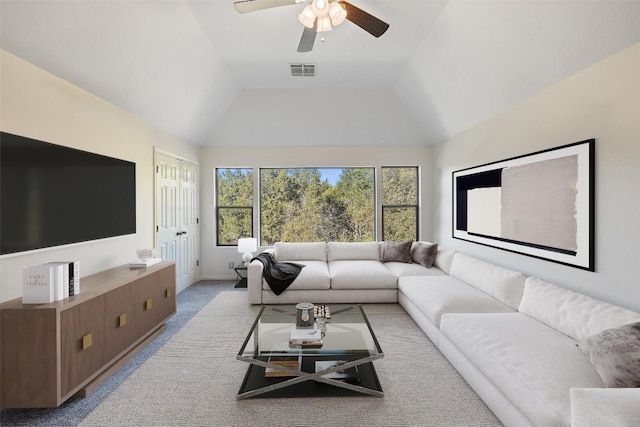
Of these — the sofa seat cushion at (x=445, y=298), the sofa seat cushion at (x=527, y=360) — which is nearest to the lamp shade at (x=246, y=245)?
the sofa seat cushion at (x=445, y=298)

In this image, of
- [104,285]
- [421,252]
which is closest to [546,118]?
[421,252]

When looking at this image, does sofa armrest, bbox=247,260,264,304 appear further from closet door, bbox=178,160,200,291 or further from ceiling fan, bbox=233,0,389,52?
ceiling fan, bbox=233,0,389,52

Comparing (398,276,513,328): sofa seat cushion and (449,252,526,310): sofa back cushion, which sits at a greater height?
(449,252,526,310): sofa back cushion

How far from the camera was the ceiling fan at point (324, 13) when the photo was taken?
2.14 meters

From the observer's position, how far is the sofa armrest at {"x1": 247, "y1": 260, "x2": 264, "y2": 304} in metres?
4.01

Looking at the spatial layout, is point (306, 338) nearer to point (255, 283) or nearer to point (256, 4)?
point (255, 283)

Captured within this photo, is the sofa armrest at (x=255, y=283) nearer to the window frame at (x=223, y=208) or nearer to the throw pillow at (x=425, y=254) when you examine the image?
the window frame at (x=223, y=208)

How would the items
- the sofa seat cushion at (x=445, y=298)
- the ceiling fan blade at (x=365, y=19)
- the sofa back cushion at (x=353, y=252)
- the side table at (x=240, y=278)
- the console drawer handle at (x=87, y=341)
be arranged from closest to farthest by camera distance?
the console drawer handle at (x=87, y=341) < the ceiling fan blade at (x=365, y=19) < the sofa seat cushion at (x=445, y=298) < the sofa back cushion at (x=353, y=252) < the side table at (x=240, y=278)

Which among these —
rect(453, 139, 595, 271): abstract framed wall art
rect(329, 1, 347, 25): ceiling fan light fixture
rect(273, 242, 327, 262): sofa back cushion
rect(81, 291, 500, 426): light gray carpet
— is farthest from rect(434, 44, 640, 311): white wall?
rect(273, 242, 327, 262): sofa back cushion

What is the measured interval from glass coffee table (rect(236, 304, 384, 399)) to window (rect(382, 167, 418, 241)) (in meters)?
3.30

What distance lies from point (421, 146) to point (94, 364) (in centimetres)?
529

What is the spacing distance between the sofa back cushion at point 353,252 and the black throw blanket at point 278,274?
80cm

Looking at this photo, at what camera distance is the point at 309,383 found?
7.34 feet

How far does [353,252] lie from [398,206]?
1392 millimetres
